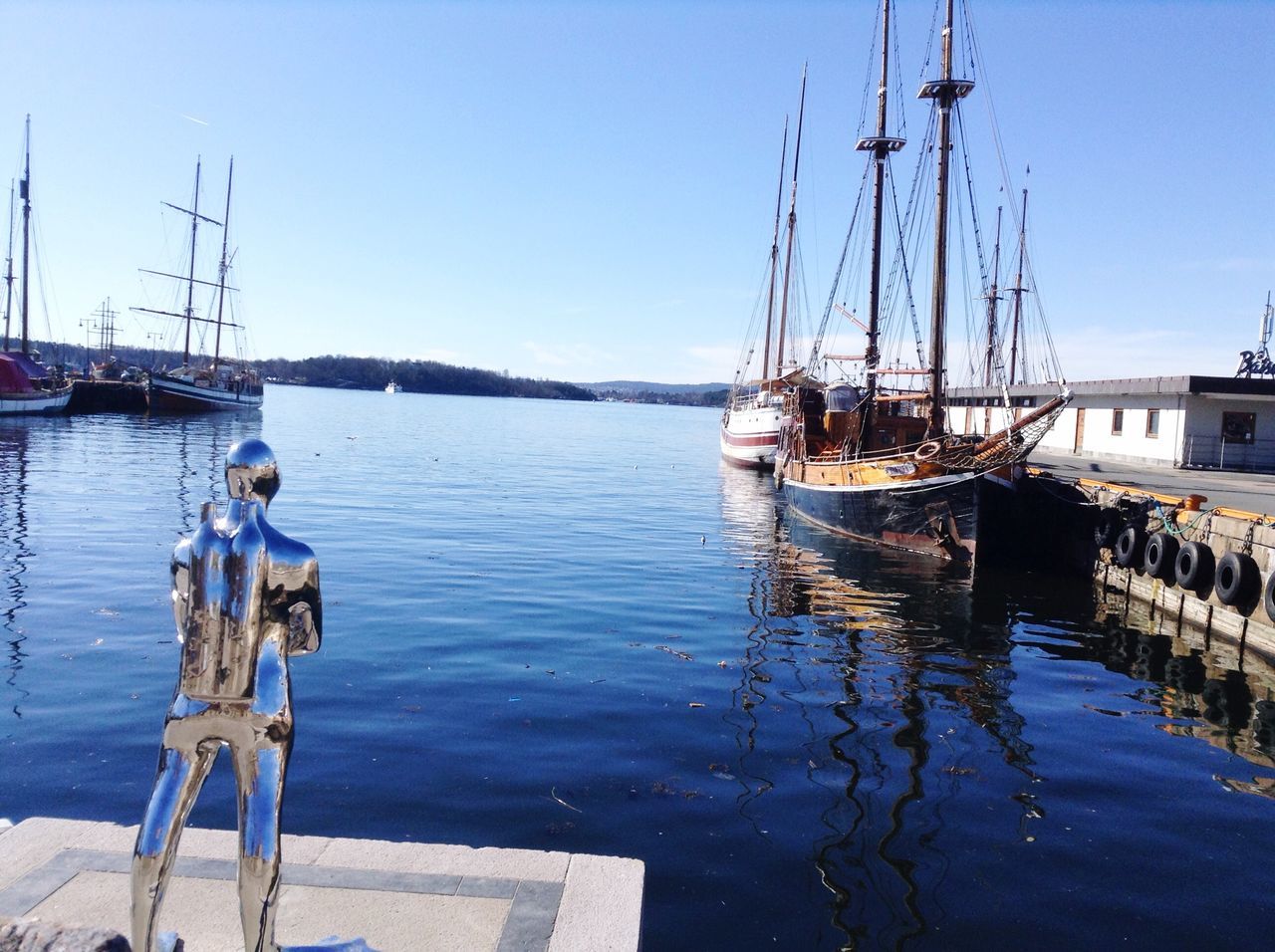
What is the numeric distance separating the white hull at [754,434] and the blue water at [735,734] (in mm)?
27885

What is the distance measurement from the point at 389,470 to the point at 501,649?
89.6 feet

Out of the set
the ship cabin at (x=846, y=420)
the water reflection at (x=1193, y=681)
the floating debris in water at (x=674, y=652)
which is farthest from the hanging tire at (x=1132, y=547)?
the floating debris in water at (x=674, y=652)

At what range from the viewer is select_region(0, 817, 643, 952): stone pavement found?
4086 millimetres

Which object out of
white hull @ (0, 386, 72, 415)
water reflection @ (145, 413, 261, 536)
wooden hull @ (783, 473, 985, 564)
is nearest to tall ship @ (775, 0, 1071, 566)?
wooden hull @ (783, 473, 985, 564)

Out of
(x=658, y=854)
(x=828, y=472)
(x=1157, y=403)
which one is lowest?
(x=658, y=854)

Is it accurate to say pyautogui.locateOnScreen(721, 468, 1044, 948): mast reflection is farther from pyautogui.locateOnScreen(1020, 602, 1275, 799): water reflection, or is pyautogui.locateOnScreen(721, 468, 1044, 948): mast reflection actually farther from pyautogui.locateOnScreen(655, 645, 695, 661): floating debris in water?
pyautogui.locateOnScreen(1020, 602, 1275, 799): water reflection

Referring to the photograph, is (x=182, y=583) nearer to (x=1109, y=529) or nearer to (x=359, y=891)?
(x=359, y=891)

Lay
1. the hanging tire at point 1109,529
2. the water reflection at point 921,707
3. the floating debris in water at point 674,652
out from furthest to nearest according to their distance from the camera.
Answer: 1. the hanging tire at point 1109,529
2. the floating debris in water at point 674,652
3. the water reflection at point 921,707

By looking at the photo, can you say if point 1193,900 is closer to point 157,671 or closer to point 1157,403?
point 157,671

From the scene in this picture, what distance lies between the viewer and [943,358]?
25.9 meters

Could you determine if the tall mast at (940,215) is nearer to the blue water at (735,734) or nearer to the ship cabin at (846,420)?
the ship cabin at (846,420)

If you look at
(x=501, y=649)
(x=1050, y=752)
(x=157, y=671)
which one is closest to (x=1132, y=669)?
(x=1050, y=752)

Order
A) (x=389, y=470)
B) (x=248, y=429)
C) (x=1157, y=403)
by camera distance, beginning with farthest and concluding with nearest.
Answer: (x=248, y=429)
(x=389, y=470)
(x=1157, y=403)

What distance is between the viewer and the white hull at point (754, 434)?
156 ft
